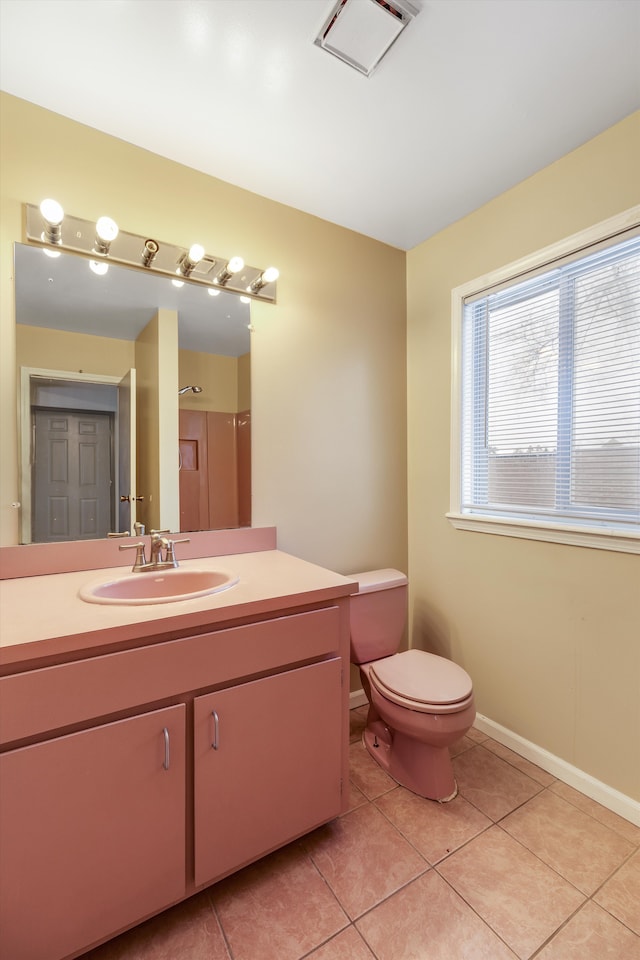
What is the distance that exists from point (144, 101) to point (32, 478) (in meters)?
1.31

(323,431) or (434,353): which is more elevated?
(434,353)

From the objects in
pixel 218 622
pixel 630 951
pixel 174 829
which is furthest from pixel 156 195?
pixel 630 951

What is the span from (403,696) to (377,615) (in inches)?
15.1

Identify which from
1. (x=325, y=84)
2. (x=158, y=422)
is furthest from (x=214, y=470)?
(x=325, y=84)

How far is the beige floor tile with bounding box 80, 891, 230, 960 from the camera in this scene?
1046mm

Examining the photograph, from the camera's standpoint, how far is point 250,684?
1.16 metres

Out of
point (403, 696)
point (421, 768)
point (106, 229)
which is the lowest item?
point (421, 768)

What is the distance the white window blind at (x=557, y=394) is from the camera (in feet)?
4.93

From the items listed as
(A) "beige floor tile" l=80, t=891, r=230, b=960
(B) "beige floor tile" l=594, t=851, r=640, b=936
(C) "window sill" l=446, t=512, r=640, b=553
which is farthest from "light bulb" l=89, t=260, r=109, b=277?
(B) "beige floor tile" l=594, t=851, r=640, b=936

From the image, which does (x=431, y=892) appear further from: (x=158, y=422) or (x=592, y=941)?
(x=158, y=422)

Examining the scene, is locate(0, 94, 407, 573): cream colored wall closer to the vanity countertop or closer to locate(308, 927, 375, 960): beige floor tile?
the vanity countertop

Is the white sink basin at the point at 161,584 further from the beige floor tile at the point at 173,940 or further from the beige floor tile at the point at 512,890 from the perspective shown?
the beige floor tile at the point at 512,890

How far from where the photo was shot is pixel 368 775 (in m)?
1.70

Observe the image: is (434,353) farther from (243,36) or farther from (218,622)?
(218,622)
